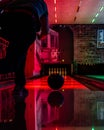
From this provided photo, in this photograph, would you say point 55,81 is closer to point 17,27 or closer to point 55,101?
point 55,101

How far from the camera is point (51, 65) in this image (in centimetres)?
1458

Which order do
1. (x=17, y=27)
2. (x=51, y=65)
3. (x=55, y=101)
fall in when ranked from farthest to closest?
(x=51, y=65)
(x=55, y=101)
(x=17, y=27)

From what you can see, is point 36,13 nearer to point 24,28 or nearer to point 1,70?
point 24,28

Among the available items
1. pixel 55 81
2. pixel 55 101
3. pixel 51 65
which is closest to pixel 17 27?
pixel 55 101

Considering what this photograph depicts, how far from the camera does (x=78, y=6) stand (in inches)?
464

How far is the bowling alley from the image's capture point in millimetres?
1668

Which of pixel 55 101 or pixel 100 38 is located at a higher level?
pixel 100 38

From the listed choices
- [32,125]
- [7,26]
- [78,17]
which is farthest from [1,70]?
[78,17]

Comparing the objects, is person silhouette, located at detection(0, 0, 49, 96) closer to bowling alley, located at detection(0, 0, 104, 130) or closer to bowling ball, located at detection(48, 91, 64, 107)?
bowling alley, located at detection(0, 0, 104, 130)

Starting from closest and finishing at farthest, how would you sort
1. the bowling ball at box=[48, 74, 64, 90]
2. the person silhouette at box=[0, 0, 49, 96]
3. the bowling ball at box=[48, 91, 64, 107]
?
the person silhouette at box=[0, 0, 49, 96]
the bowling ball at box=[48, 91, 64, 107]
the bowling ball at box=[48, 74, 64, 90]

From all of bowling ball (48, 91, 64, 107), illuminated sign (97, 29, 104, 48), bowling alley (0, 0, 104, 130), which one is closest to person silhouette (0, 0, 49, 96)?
bowling alley (0, 0, 104, 130)

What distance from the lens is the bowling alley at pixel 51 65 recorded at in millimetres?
1668

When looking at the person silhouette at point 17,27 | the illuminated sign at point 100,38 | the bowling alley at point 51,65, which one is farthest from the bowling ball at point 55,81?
the illuminated sign at point 100,38

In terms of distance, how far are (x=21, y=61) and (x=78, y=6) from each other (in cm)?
989
